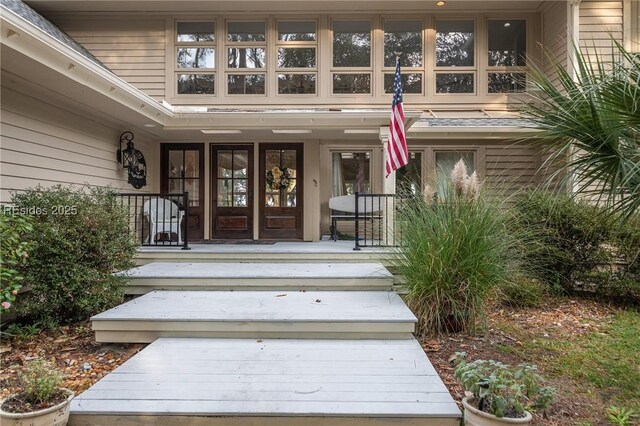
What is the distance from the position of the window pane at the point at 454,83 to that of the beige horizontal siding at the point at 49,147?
6400 millimetres

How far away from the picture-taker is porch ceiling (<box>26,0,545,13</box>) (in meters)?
7.63

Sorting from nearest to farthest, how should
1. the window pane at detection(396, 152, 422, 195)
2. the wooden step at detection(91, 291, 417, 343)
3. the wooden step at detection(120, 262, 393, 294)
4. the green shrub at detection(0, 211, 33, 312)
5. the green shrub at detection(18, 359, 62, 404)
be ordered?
the green shrub at detection(18, 359, 62, 404), the green shrub at detection(0, 211, 33, 312), the wooden step at detection(91, 291, 417, 343), the wooden step at detection(120, 262, 393, 294), the window pane at detection(396, 152, 422, 195)

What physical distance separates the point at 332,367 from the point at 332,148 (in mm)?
5925

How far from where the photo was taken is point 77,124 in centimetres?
561

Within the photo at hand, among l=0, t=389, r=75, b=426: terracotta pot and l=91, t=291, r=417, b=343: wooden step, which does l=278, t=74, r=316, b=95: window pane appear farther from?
l=0, t=389, r=75, b=426: terracotta pot

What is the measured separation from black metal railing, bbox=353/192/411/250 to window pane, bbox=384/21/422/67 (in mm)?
3135

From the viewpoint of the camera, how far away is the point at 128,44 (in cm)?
801

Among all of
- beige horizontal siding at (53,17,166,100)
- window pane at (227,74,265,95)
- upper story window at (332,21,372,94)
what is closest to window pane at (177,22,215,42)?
beige horizontal siding at (53,17,166,100)

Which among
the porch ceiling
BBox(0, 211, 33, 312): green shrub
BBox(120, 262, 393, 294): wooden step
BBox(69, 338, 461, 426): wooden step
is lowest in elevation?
BBox(69, 338, 461, 426): wooden step

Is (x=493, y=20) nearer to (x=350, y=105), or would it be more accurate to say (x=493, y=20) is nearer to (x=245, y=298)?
(x=350, y=105)

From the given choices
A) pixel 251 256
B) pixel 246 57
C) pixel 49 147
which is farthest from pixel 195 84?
pixel 251 256

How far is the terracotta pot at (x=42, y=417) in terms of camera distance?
2059 millimetres

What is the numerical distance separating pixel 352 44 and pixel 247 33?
2.25m

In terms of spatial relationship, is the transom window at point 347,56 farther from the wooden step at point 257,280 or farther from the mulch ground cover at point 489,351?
the mulch ground cover at point 489,351
